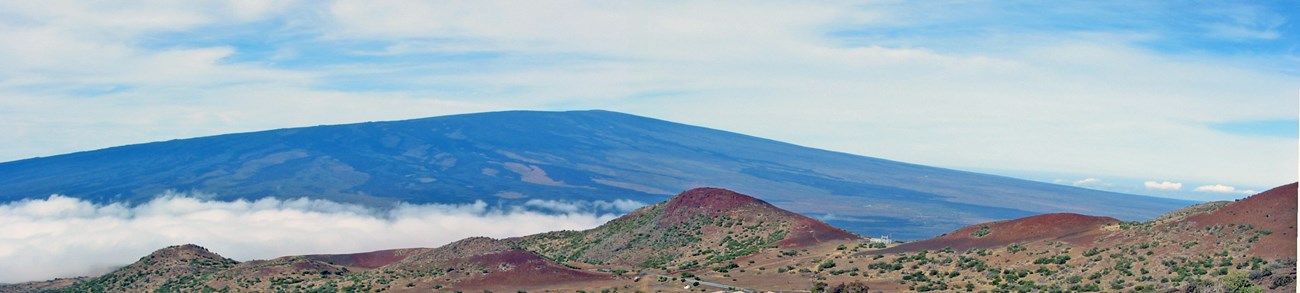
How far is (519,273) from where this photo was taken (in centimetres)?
8075

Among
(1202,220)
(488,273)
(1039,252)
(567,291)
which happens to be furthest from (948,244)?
(488,273)

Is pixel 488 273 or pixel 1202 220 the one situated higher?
pixel 1202 220

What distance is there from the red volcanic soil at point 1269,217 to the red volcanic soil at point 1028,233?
7.39 meters

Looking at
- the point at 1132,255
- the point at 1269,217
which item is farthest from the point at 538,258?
the point at 1269,217

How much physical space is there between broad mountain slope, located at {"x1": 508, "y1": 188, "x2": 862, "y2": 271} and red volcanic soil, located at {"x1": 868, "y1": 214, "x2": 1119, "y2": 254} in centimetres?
1419

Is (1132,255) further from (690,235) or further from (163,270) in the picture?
(163,270)

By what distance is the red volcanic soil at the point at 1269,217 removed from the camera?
56625 mm

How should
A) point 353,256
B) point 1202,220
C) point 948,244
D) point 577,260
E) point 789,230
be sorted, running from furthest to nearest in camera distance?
1. point 353,256
2. point 577,260
3. point 789,230
4. point 948,244
5. point 1202,220

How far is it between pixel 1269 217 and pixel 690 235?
170 feet

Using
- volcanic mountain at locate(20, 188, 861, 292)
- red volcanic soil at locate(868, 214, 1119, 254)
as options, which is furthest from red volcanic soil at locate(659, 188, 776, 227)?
red volcanic soil at locate(868, 214, 1119, 254)

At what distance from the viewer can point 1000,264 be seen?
220 ft

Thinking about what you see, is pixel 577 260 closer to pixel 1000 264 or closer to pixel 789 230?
pixel 789 230

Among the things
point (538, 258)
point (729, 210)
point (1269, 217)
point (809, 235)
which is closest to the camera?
point (1269, 217)

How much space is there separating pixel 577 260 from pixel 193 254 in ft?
112
